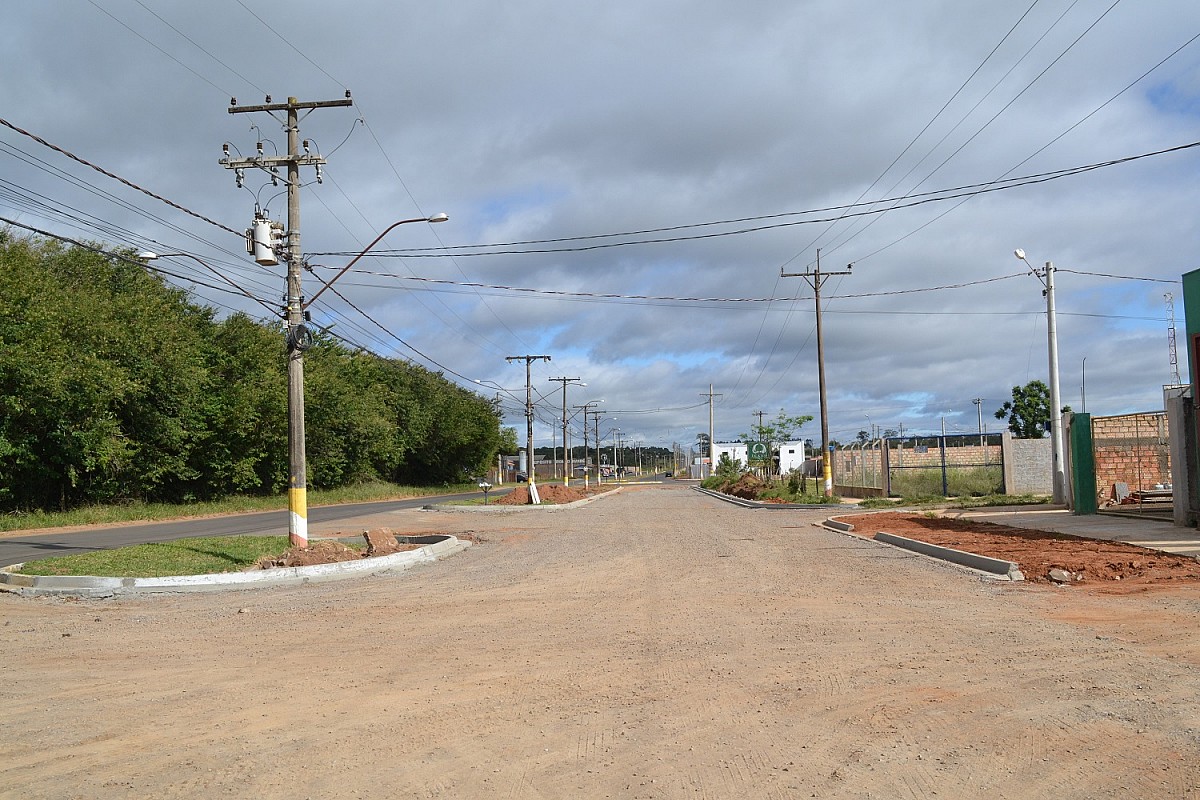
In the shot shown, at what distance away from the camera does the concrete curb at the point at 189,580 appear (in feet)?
47.1

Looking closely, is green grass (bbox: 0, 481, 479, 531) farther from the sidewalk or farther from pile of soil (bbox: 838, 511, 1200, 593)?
the sidewalk

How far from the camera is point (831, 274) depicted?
42.8 meters

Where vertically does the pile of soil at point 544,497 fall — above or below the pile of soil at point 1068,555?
below

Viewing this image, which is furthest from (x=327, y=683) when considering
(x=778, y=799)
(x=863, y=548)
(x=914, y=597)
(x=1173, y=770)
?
(x=863, y=548)

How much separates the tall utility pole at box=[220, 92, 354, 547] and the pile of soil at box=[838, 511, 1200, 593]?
1340 cm

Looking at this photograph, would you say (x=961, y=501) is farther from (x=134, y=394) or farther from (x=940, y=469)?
(x=134, y=394)

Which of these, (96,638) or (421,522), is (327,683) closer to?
(96,638)

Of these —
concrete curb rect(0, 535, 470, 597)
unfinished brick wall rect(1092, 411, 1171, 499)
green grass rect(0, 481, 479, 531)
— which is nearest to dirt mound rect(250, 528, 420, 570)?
concrete curb rect(0, 535, 470, 597)

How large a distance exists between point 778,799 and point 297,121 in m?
19.5

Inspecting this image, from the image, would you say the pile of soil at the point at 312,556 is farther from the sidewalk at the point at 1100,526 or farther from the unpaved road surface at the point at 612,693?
the sidewalk at the point at 1100,526

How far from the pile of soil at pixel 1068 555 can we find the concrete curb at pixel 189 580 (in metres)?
11.5

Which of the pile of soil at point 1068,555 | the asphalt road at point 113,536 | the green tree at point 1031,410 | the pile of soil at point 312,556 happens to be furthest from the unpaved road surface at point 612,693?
the green tree at point 1031,410

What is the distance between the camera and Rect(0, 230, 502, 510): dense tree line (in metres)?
30.3

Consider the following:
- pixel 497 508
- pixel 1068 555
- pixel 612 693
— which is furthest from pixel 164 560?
pixel 497 508
